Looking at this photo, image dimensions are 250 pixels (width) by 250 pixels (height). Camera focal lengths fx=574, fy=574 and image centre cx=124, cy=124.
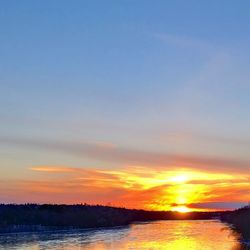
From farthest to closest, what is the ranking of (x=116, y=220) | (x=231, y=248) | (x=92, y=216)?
(x=116, y=220) < (x=92, y=216) < (x=231, y=248)

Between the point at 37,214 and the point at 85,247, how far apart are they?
5735cm

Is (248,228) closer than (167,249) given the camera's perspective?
No

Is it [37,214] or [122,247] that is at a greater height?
[37,214]

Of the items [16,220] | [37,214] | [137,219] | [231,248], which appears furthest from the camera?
A: [137,219]

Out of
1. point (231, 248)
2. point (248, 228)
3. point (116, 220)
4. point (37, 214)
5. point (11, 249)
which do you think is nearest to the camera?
point (231, 248)

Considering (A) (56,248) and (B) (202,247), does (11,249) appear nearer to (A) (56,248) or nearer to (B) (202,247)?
(A) (56,248)

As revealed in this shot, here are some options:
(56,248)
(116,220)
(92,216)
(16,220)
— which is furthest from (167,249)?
(116,220)

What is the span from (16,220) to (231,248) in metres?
60.3

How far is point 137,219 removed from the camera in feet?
568

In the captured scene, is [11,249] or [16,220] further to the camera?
[16,220]

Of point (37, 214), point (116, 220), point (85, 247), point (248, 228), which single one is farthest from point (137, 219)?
→ point (85, 247)

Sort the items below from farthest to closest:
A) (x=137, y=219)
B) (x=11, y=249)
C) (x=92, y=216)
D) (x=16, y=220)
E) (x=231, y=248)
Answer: (x=137, y=219), (x=92, y=216), (x=16, y=220), (x=11, y=249), (x=231, y=248)

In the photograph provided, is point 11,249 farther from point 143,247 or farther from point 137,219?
point 137,219

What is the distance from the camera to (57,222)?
106438mm
